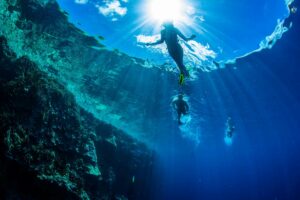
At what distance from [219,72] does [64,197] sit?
40.1ft

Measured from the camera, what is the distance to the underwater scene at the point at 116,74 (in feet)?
33.2

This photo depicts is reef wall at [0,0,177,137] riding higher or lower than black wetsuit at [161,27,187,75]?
higher

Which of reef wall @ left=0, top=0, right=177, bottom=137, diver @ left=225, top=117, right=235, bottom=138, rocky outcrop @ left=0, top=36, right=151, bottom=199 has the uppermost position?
diver @ left=225, top=117, right=235, bottom=138

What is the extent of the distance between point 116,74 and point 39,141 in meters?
8.43

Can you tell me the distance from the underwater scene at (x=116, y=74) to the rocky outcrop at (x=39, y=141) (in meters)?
0.05

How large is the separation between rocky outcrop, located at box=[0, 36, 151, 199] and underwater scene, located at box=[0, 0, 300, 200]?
0.15ft

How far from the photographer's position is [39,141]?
1088 centimetres

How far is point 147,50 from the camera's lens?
599 inches

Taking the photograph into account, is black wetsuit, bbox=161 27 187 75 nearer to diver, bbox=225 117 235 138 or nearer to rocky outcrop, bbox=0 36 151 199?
rocky outcrop, bbox=0 36 151 199

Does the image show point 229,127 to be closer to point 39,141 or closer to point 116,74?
point 116,74

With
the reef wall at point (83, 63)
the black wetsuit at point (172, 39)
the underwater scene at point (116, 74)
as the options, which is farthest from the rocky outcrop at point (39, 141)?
the black wetsuit at point (172, 39)

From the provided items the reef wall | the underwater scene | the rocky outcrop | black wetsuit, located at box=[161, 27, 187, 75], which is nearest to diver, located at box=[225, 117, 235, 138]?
the underwater scene

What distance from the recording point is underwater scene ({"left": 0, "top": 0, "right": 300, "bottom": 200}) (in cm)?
1012

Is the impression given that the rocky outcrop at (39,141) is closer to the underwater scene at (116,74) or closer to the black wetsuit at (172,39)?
the underwater scene at (116,74)
